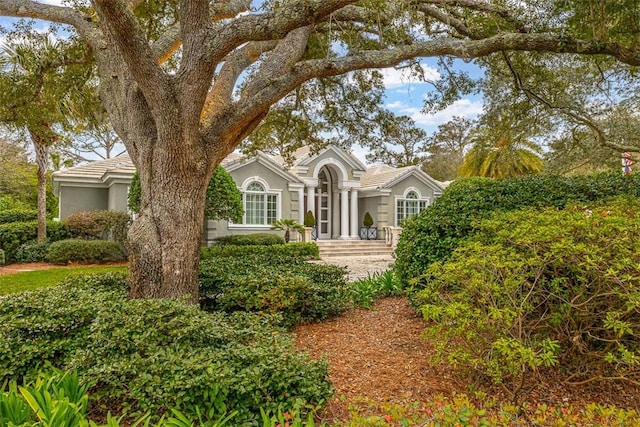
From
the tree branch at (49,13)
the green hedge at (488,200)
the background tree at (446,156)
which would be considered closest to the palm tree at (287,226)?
the tree branch at (49,13)

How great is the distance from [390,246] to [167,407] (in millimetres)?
17930

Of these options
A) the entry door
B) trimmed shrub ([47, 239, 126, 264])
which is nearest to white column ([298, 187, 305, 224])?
the entry door

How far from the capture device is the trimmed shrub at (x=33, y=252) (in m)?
13.7

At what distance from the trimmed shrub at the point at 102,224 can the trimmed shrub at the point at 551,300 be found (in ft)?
42.7

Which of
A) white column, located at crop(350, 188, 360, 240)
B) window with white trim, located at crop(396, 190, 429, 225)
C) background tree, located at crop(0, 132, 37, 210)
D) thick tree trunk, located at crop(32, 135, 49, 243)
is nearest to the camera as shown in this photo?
thick tree trunk, located at crop(32, 135, 49, 243)

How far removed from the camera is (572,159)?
12117 millimetres

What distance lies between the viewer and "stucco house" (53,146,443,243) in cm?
1616

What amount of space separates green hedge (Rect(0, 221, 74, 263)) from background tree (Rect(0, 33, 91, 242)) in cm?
725

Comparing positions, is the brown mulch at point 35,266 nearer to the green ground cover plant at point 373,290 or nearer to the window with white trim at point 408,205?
the green ground cover plant at point 373,290

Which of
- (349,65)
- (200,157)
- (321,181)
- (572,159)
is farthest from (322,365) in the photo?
(321,181)

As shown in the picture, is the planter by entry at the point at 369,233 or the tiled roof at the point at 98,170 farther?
the planter by entry at the point at 369,233

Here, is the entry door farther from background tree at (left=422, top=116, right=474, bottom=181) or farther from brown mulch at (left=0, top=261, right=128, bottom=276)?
background tree at (left=422, top=116, right=474, bottom=181)

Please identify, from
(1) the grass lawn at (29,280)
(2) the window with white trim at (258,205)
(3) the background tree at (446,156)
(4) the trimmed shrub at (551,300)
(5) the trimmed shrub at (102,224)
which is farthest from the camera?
(3) the background tree at (446,156)

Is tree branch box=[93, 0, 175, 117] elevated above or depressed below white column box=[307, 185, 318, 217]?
above
